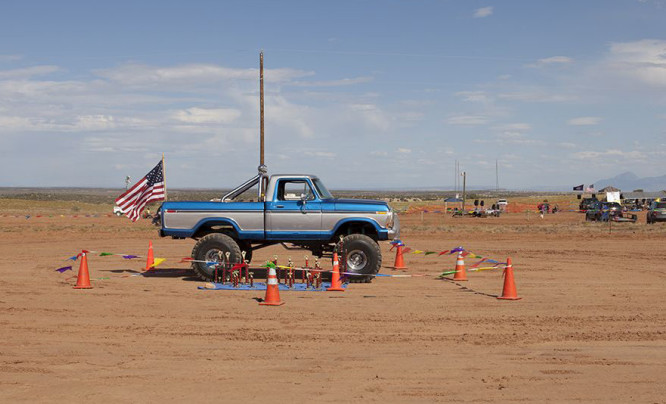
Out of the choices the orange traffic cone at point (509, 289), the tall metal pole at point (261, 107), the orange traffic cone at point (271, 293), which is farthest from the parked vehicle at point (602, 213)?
the orange traffic cone at point (271, 293)

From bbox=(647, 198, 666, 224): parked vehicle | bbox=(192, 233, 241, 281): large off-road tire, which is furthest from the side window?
bbox=(647, 198, 666, 224): parked vehicle

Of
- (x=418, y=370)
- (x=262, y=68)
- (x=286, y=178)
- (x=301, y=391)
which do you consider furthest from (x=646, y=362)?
(x=262, y=68)

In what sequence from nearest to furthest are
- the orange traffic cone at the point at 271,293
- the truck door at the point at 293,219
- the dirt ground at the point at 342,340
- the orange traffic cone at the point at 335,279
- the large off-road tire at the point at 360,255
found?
the dirt ground at the point at 342,340, the orange traffic cone at the point at 271,293, the orange traffic cone at the point at 335,279, the large off-road tire at the point at 360,255, the truck door at the point at 293,219

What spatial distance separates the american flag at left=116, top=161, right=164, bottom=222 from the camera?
63.3 ft

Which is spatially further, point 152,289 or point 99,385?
point 152,289

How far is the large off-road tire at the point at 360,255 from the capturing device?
16188 millimetres

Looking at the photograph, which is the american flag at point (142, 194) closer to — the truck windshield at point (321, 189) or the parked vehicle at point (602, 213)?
the truck windshield at point (321, 189)

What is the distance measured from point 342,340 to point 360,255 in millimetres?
6239

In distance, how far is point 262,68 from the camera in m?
25.2

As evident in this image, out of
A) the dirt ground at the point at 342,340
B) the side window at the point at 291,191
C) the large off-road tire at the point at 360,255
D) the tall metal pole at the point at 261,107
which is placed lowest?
the dirt ground at the point at 342,340

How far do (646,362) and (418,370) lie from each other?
9.11ft

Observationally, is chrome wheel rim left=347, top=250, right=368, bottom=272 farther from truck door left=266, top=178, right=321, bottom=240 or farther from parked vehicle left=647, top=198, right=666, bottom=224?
parked vehicle left=647, top=198, right=666, bottom=224

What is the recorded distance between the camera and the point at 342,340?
1016 cm

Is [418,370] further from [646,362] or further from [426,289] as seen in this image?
[426,289]
